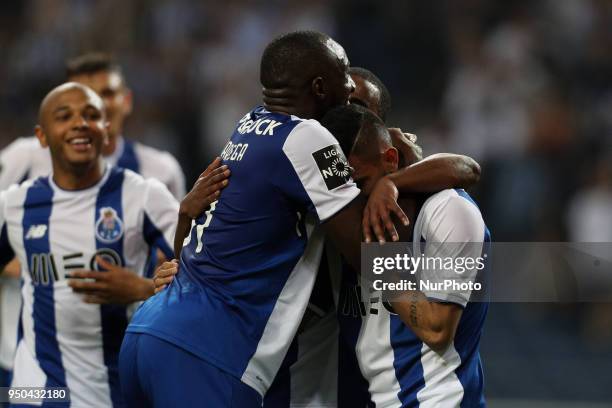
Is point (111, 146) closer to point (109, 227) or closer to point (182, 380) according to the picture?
point (109, 227)

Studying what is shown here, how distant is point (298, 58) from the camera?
3.90 meters

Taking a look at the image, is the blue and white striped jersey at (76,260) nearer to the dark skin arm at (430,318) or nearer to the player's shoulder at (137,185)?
the player's shoulder at (137,185)

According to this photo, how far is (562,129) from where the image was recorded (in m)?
11.3

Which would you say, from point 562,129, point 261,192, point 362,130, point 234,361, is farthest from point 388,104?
point 562,129

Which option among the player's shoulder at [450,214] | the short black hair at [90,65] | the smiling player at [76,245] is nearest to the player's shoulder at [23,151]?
the short black hair at [90,65]

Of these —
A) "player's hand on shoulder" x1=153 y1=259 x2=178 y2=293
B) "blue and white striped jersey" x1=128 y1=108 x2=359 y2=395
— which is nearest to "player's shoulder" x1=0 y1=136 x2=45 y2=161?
"player's hand on shoulder" x1=153 y1=259 x2=178 y2=293

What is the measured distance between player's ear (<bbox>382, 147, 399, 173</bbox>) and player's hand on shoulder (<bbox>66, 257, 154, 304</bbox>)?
1.33m

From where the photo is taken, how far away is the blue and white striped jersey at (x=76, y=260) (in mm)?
4758

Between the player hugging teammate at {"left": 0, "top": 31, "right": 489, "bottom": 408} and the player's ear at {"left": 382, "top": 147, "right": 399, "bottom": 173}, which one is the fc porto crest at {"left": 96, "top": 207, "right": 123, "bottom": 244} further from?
the player's ear at {"left": 382, "top": 147, "right": 399, "bottom": 173}

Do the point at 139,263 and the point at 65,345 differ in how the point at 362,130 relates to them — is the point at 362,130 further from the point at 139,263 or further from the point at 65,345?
the point at 65,345

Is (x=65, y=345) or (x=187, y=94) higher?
(x=187, y=94)

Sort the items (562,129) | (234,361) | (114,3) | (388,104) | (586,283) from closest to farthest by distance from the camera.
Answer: (234,361) → (388,104) → (586,283) → (562,129) → (114,3)

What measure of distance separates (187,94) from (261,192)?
8.19 metres

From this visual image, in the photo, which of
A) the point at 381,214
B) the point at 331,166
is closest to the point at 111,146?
the point at 331,166
